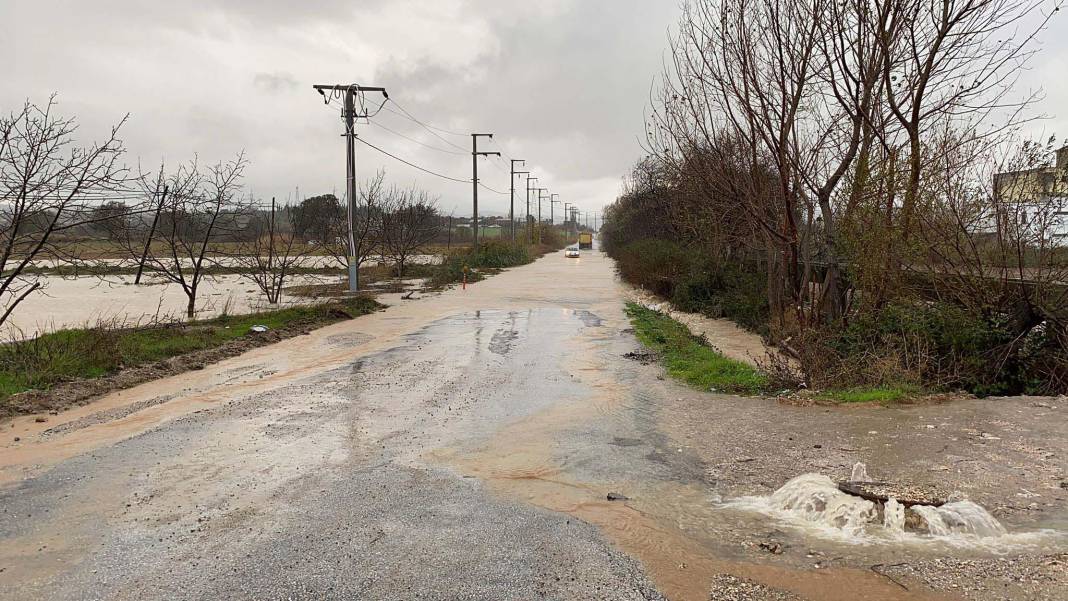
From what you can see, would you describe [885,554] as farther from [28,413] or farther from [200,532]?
[28,413]

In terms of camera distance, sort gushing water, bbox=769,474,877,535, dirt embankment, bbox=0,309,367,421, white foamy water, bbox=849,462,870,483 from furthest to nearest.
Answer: dirt embankment, bbox=0,309,367,421 < white foamy water, bbox=849,462,870,483 < gushing water, bbox=769,474,877,535

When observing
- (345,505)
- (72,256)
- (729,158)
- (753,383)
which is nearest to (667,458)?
(345,505)

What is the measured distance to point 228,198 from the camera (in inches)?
688

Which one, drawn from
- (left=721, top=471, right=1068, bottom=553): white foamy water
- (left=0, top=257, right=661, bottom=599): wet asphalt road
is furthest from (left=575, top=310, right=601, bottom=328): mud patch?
(left=721, top=471, right=1068, bottom=553): white foamy water

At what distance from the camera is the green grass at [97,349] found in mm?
9336

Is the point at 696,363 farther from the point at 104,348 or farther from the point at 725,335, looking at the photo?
the point at 104,348

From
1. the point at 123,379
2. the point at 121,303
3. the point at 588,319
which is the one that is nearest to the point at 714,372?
the point at 123,379

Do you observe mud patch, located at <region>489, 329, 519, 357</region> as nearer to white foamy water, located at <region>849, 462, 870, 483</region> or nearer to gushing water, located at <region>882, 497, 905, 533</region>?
white foamy water, located at <region>849, 462, 870, 483</region>

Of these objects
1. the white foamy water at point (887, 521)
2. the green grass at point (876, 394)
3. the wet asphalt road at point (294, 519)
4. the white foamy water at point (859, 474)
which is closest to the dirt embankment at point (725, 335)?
the green grass at point (876, 394)

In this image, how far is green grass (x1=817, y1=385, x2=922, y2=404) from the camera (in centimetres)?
776

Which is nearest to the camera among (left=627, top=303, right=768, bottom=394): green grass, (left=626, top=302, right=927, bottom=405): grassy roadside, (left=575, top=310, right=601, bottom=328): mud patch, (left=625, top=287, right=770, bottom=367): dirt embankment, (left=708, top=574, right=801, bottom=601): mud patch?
(left=708, top=574, right=801, bottom=601): mud patch

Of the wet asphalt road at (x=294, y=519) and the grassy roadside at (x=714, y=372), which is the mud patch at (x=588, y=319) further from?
the wet asphalt road at (x=294, y=519)

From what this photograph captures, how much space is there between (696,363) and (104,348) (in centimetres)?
894

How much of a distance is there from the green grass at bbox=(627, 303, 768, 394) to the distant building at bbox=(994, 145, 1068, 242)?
12.5 feet
